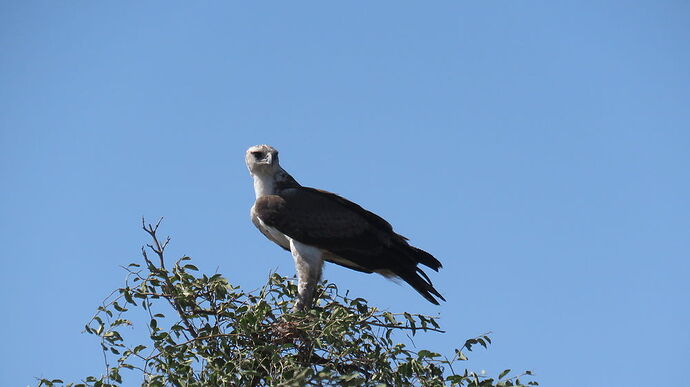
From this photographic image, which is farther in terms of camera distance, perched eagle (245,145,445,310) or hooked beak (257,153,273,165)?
hooked beak (257,153,273,165)

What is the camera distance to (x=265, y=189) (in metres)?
10.6

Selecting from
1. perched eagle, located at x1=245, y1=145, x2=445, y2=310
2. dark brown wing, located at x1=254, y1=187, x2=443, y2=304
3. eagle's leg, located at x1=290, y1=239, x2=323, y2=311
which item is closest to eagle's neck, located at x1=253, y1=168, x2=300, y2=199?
perched eagle, located at x1=245, y1=145, x2=445, y2=310

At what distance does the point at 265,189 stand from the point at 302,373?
476 cm

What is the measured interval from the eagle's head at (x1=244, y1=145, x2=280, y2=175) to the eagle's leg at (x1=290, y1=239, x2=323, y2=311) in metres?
0.87

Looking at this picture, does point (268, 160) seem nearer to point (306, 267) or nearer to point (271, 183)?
point (271, 183)

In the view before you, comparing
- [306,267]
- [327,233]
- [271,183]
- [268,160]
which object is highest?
[268,160]

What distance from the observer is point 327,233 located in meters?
10.3

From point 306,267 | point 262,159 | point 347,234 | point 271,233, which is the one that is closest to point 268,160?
point 262,159

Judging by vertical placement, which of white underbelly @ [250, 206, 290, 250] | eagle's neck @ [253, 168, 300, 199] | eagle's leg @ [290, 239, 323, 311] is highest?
eagle's neck @ [253, 168, 300, 199]

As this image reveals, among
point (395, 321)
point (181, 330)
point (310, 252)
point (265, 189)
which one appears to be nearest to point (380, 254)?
point (310, 252)

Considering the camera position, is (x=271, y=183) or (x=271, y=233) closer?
(x=271, y=233)

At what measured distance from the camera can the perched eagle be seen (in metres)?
10.1

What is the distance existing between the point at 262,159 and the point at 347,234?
1.27 metres

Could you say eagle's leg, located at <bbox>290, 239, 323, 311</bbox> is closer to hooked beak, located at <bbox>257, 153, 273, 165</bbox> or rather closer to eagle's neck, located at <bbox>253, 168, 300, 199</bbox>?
eagle's neck, located at <bbox>253, 168, 300, 199</bbox>
